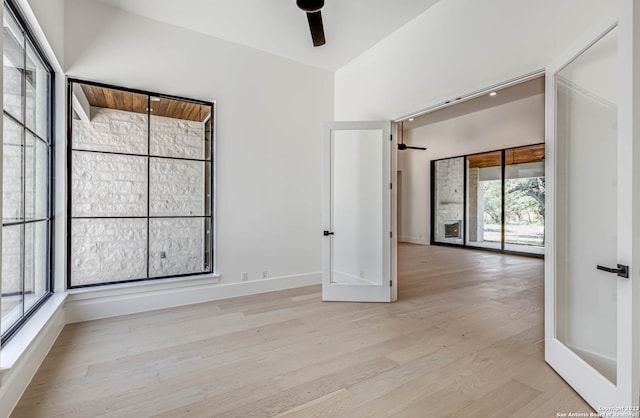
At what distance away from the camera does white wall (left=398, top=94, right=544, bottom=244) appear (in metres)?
7.32

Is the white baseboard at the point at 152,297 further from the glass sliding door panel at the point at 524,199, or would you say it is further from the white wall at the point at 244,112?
the glass sliding door panel at the point at 524,199

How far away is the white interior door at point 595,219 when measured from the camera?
1602 mm

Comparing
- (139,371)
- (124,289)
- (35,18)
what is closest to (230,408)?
(139,371)

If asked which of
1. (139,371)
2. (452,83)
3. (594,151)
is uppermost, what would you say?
(452,83)

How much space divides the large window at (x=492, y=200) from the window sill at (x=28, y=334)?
8950mm

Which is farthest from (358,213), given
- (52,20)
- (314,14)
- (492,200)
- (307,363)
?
(492,200)

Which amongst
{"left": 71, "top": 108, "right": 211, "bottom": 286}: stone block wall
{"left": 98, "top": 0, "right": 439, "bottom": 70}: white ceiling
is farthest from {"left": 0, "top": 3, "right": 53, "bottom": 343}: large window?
{"left": 98, "top": 0, "right": 439, "bottom": 70}: white ceiling

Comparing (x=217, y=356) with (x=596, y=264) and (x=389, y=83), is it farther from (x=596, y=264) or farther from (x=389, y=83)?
(x=389, y=83)

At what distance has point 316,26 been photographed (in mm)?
2604

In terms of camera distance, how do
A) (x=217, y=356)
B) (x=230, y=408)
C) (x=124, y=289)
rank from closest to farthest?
(x=230, y=408) → (x=217, y=356) → (x=124, y=289)

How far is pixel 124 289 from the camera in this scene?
3.50 m

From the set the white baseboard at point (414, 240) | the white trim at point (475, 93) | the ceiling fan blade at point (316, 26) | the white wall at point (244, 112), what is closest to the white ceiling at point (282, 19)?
the white wall at point (244, 112)

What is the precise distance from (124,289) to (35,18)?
265 centimetres

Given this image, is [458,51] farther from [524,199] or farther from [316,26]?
[524,199]
